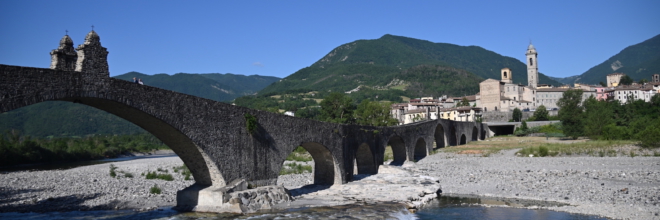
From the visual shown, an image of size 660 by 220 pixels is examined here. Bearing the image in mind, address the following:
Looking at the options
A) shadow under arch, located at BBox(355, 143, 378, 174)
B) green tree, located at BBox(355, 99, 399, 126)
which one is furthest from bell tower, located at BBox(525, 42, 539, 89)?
shadow under arch, located at BBox(355, 143, 378, 174)

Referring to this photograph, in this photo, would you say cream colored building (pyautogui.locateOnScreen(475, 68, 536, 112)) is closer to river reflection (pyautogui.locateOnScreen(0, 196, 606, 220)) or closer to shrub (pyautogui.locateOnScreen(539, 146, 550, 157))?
shrub (pyautogui.locateOnScreen(539, 146, 550, 157))

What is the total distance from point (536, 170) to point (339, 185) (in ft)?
40.3

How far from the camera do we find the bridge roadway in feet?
35.1

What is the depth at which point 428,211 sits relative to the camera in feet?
59.7

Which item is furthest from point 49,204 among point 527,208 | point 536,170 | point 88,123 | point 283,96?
point 283,96

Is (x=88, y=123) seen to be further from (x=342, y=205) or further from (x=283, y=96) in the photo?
(x=342, y=205)

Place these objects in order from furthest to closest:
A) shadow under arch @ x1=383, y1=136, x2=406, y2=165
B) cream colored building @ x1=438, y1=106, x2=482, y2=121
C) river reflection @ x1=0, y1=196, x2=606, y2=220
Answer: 1. cream colored building @ x1=438, y1=106, x2=482, y2=121
2. shadow under arch @ x1=383, y1=136, x2=406, y2=165
3. river reflection @ x1=0, y1=196, x2=606, y2=220

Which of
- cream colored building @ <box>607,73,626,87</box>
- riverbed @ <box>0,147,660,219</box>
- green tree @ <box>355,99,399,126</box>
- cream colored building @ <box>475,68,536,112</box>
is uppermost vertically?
cream colored building @ <box>607,73,626,87</box>

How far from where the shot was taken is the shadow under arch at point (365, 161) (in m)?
28.3

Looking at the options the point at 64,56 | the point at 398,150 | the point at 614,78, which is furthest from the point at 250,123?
the point at 614,78

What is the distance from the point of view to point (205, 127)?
1509 cm

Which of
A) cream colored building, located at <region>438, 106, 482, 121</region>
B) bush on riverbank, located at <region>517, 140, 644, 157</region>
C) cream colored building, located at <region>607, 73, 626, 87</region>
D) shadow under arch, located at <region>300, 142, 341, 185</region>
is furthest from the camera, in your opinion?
cream colored building, located at <region>607, 73, 626, 87</region>

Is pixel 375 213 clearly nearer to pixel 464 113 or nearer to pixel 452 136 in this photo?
pixel 452 136

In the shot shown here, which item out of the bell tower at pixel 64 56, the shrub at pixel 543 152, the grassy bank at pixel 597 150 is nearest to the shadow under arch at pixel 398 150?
the grassy bank at pixel 597 150
